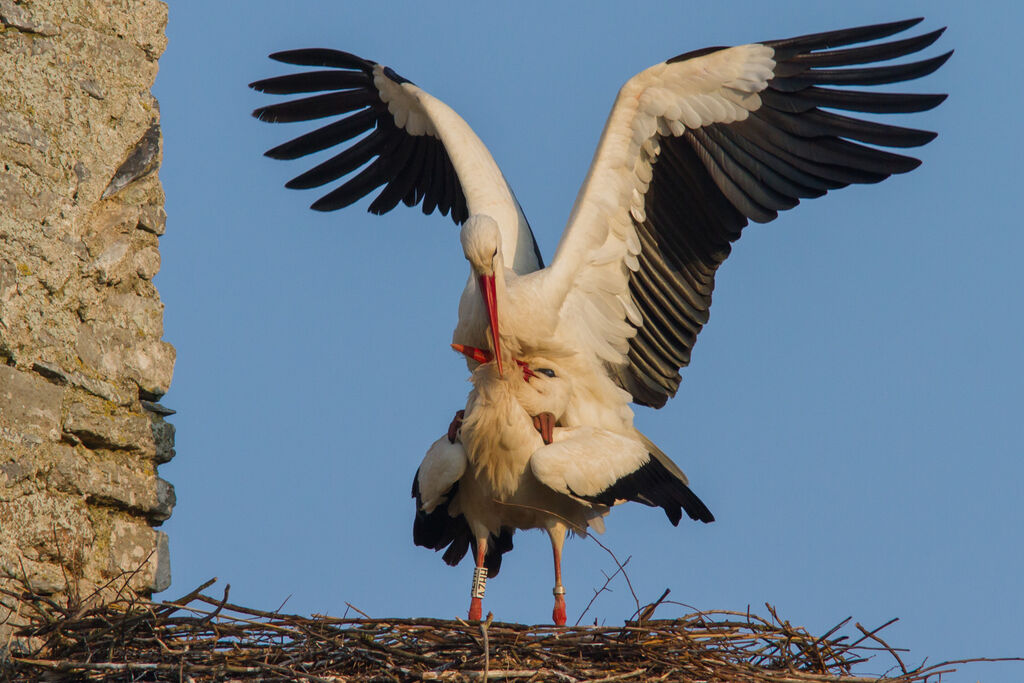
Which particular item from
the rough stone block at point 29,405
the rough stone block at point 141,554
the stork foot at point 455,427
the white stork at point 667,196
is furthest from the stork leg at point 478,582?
the rough stone block at point 29,405

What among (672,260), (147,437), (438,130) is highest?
(438,130)

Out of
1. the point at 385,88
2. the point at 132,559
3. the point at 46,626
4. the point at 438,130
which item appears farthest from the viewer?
the point at 385,88

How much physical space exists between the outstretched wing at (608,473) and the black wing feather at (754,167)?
0.47 meters

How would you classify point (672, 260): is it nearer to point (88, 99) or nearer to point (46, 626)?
point (88, 99)

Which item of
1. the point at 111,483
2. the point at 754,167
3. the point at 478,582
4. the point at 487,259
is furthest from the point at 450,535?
the point at 754,167

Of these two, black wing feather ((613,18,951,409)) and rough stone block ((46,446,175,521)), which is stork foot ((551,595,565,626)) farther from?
rough stone block ((46,446,175,521))

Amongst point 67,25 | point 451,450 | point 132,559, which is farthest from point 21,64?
point 451,450

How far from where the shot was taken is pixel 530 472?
4.82 m

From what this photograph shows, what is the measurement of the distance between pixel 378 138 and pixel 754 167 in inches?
79.9

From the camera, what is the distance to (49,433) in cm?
417

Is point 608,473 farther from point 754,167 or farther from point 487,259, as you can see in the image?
point 754,167

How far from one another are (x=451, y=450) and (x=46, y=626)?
1.62 metres

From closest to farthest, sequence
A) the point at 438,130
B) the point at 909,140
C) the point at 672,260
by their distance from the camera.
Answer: the point at 909,140 < the point at 672,260 < the point at 438,130

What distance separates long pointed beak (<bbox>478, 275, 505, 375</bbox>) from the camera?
471 centimetres
